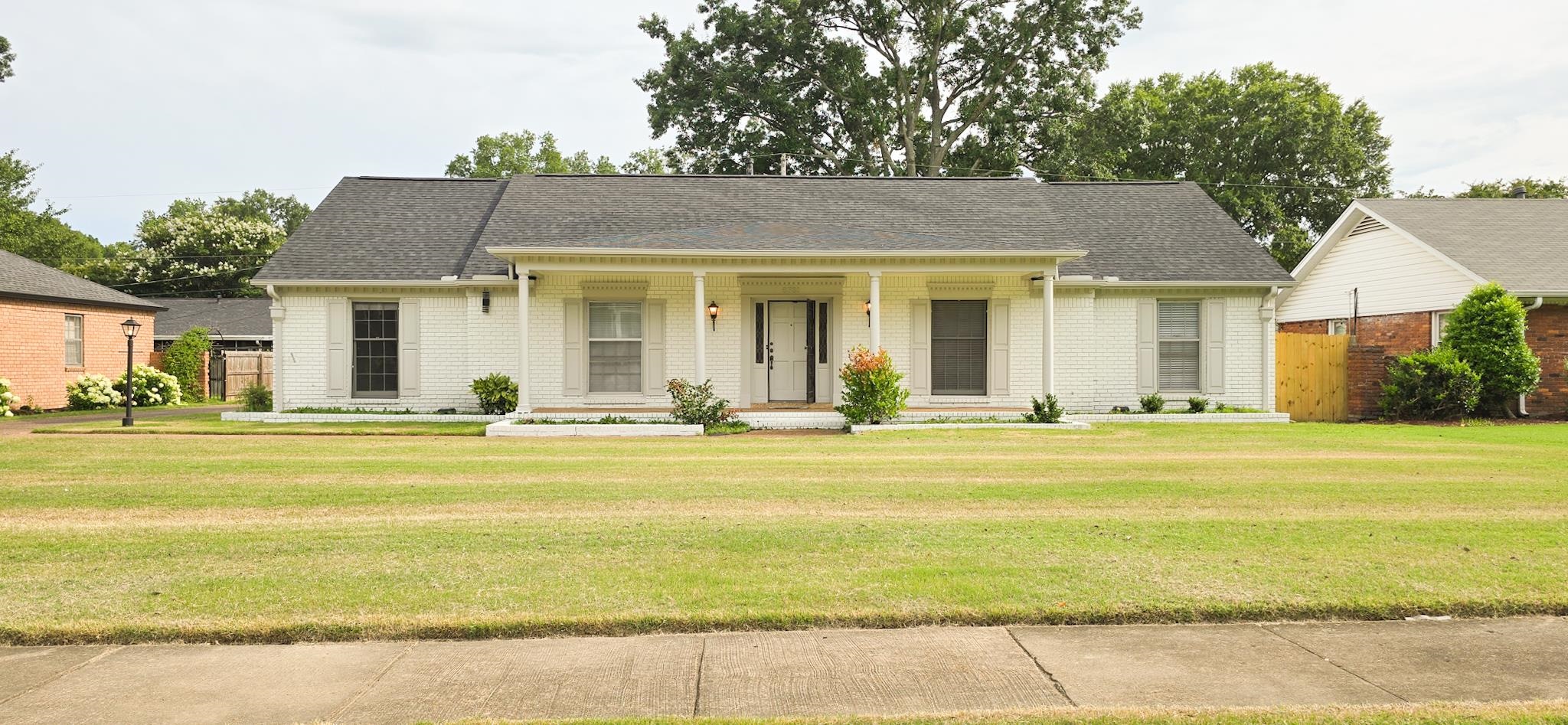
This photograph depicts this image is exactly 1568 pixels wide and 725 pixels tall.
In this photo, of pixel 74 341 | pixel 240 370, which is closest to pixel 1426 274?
pixel 240 370

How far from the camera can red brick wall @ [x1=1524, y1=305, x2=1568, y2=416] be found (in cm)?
1772

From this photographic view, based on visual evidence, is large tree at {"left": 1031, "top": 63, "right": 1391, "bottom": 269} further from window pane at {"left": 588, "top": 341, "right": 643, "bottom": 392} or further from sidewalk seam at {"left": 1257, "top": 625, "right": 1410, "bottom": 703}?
sidewalk seam at {"left": 1257, "top": 625, "right": 1410, "bottom": 703}

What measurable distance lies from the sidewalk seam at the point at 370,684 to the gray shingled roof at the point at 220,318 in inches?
1294

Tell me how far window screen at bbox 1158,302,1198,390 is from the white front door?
6899 millimetres

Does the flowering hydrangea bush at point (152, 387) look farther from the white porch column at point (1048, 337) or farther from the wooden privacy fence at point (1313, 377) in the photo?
the wooden privacy fence at point (1313, 377)

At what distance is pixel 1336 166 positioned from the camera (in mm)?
36000

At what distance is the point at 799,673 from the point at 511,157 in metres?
50.1

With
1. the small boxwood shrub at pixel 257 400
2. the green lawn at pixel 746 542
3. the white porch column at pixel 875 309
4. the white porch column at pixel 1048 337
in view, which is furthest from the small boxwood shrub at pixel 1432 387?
the small boxwood shrub at pixel 257 400

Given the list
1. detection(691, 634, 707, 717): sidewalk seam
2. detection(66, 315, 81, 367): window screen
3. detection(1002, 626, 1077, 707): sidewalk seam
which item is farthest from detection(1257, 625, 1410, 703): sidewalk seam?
detection(66, 315, 81, 367): window screen

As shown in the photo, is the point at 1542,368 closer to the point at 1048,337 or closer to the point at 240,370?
the point at 1048,337

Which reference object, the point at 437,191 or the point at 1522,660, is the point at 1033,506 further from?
the point at 437,191

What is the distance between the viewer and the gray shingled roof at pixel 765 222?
1656 cm

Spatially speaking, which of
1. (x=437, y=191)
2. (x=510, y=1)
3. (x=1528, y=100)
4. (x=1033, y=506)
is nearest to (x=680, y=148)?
(x=437, y=191)

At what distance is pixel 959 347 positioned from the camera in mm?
17312
